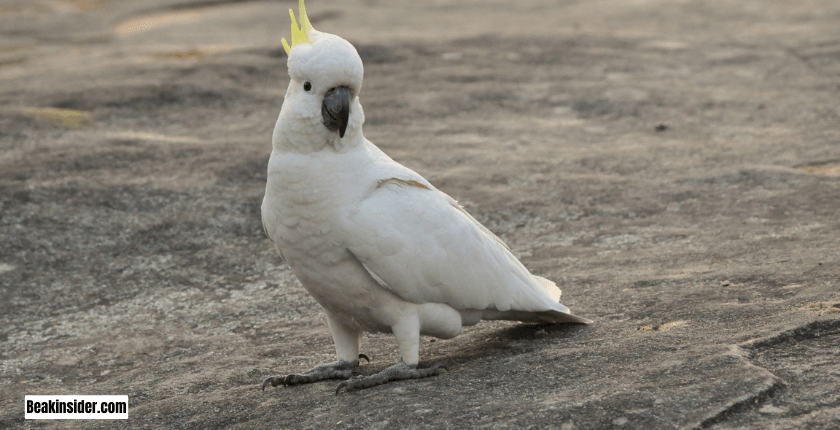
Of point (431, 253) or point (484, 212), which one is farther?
point (484, 212)

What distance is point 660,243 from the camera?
20.2ft

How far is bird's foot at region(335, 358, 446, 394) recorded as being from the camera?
3816mm

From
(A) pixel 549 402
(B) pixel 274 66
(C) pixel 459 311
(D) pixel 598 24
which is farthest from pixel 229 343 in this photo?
(D) pixel 598 24

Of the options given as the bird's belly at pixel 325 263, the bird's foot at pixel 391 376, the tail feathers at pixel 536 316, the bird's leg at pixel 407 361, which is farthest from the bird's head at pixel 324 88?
the tail feathers at pixel 536 316

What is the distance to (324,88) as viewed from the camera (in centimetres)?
362

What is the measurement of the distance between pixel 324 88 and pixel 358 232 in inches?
25.7

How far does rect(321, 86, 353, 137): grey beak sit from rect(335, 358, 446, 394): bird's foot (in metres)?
1.15

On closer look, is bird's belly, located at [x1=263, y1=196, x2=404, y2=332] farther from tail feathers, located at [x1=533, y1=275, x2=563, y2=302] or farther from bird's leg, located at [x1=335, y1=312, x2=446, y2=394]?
tail feathers, located at [x1=533, y1=275, x2=563, y2=302]

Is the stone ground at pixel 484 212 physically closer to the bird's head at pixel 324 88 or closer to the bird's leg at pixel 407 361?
the bird's leg at pixel 407 361

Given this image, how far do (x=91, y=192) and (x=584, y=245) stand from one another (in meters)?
4.32

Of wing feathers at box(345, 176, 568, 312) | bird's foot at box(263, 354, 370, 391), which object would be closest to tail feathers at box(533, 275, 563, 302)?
wing feathers at box(345, 176, 568, 312)

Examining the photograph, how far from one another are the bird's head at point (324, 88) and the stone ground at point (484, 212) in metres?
1.22

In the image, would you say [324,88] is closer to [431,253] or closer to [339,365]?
[431,253]

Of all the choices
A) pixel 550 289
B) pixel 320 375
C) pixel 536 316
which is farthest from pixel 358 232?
pixel 550 289
